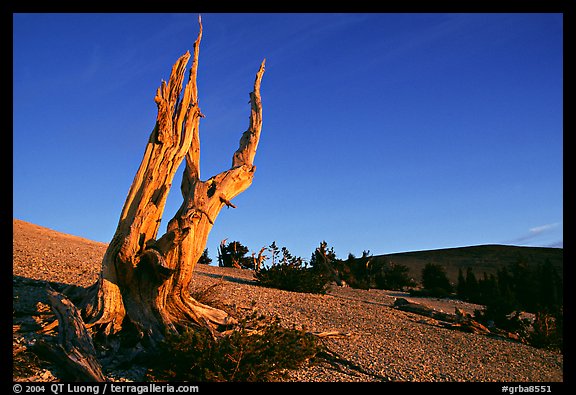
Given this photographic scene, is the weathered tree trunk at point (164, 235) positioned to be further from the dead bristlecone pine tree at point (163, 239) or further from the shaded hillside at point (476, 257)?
the shaded hillside at point (476, 257)

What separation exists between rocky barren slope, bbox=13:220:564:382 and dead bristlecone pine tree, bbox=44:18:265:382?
134 centimetres

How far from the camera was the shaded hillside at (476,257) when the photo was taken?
6088 cm

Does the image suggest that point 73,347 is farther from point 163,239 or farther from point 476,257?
point 476,257

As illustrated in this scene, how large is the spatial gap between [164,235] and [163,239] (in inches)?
3.5

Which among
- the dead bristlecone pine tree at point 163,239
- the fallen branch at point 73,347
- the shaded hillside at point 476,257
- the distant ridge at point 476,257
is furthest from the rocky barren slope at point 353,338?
the shaded hillside at point 476,257

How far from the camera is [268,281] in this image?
17641 mm

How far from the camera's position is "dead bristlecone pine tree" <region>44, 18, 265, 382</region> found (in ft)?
31.8

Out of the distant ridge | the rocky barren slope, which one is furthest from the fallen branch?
the distant ridge

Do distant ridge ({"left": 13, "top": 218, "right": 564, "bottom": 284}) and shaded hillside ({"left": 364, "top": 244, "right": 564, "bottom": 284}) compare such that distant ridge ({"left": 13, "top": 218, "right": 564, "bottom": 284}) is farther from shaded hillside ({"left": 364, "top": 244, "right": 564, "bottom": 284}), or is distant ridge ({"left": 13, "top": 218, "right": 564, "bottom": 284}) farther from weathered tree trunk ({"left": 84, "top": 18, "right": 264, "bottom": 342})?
weathered tree trunk ({"left": 84, "top": 18, "right": 264, "bottom": 342})

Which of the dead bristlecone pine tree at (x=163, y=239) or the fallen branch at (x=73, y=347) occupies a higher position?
the dead bristlecone pine tree at (x=163, y=239)

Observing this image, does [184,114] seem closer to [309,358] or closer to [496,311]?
[309,358]
